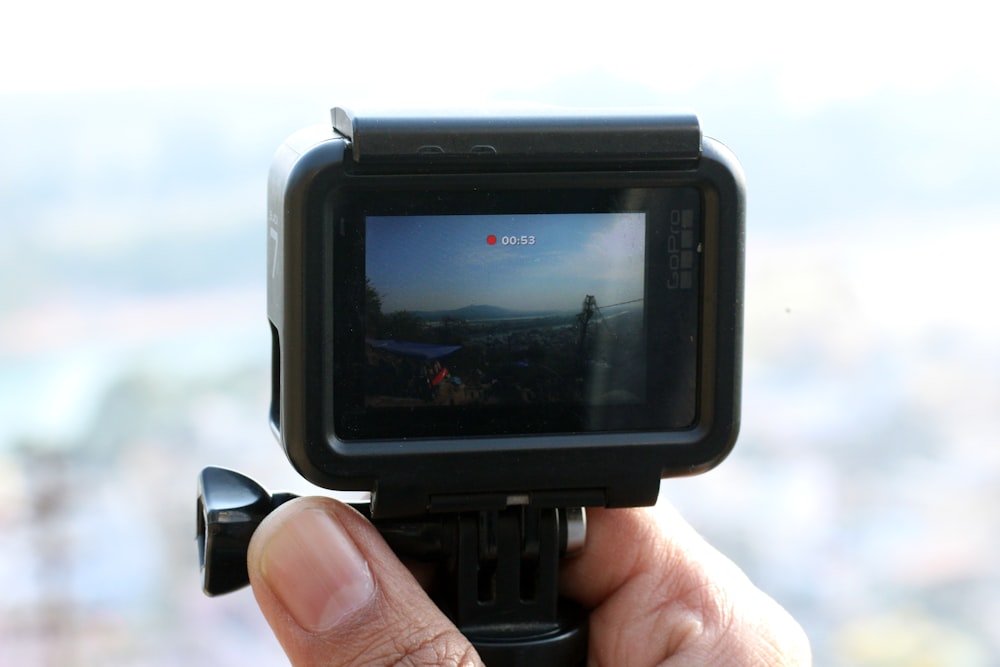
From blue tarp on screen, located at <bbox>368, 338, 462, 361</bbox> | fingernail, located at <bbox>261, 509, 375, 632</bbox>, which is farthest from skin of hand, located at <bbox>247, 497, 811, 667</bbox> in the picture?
blue tarp on screen, located at <bbox>368, 338, 462, 361</bbox>

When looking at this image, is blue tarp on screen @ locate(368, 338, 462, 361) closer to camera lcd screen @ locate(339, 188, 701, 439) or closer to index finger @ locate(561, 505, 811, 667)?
camera lcd screen @ locate(339, 188, 701, 439)

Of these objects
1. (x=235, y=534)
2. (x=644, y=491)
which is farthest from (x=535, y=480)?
(x=235, y=534)

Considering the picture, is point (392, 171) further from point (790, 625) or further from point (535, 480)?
point (790, 625)

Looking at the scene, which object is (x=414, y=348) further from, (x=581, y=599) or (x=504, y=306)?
(x=581, y=599)

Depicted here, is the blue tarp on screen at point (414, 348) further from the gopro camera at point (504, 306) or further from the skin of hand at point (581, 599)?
the skin of hand at point (581, 599)

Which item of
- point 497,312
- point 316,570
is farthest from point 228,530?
point 497,312

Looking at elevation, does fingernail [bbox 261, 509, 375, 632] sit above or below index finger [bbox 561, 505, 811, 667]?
above

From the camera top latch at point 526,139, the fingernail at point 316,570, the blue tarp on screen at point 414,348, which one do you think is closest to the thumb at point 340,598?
the fingernail at point 316,570
